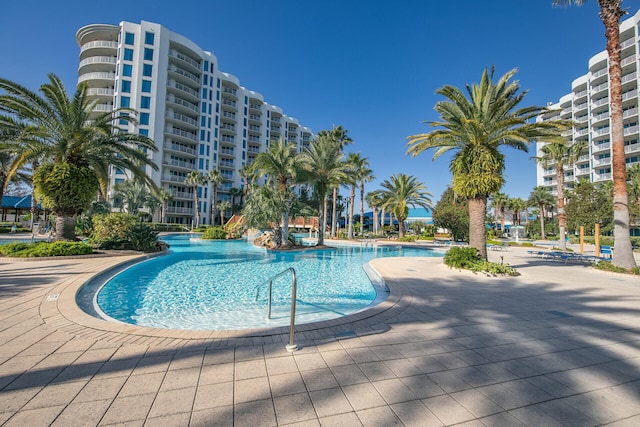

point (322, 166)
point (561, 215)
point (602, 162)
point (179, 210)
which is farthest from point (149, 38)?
point (602, 162)

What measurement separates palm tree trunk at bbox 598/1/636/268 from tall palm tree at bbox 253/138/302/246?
1660 centimetres

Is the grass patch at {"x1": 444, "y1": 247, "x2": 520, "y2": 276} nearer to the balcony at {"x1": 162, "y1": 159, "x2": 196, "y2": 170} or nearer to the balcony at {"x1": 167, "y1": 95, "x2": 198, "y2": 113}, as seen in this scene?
the balcony at {"x1": 162, "y1": 159, "x2": 196, "y2": 170}

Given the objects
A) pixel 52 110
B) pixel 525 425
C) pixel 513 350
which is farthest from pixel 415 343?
pixel 52 110

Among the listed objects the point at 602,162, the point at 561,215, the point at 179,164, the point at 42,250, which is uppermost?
the point at 602,162

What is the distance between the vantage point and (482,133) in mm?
12266

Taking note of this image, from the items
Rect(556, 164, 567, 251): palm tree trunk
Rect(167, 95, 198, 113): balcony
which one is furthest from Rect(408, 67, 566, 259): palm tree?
Rect(167, 95, 198, 113): balcony

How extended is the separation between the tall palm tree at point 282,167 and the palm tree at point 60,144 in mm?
8719

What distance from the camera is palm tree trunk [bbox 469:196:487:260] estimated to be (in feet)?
41.0

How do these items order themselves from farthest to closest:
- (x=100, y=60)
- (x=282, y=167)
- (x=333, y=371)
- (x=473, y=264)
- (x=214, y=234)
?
(x=100, y=60) < (x=214, y=234) < (x=282, y=167) < (x=473, y=264) < (x=333, y=371)

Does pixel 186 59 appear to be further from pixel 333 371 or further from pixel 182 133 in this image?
pixel 333 371

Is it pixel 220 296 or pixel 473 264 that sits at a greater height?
pixel 473 264

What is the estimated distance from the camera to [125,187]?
127 ft

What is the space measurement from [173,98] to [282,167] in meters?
38.7

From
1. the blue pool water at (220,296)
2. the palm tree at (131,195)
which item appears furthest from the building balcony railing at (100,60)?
the blue pool water at (220,296)
